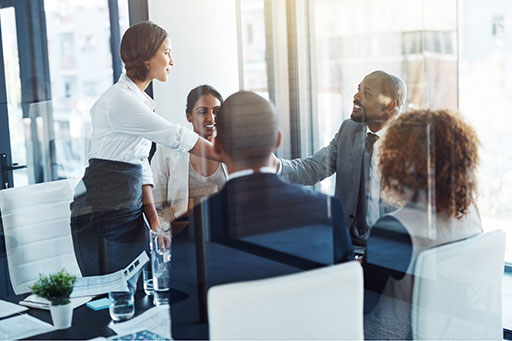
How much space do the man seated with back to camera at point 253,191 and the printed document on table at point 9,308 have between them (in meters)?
0.61

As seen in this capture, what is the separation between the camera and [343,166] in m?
1.95

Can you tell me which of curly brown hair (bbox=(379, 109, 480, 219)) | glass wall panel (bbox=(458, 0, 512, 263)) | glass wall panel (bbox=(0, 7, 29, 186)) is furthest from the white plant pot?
glass wall panel (bbox=(458, 0, 512, 263))

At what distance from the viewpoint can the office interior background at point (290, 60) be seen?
1951 mm

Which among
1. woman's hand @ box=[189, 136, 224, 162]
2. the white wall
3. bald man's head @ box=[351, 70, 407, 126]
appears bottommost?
woman's hand @ box=[189, 136, 224, 162]

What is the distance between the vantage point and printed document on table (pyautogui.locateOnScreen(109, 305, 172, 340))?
1.72 meters

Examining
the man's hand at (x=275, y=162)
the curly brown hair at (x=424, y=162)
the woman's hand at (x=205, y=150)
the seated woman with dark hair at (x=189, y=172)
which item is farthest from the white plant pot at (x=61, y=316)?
the curly brown hair at (x=424, y=162)

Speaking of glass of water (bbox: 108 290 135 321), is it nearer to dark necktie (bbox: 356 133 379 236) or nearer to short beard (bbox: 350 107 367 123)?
dark necktie (bbox: 356 133 379 236)

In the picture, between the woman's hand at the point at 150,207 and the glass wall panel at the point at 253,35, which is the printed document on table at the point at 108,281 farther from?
the glass wall panel at the point at 253,35

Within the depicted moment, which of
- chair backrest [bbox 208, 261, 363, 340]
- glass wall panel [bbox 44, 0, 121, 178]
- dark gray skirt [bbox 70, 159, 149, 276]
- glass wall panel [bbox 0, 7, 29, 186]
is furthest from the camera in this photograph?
glass wall panel [bbox 0, 7, 29, 186]

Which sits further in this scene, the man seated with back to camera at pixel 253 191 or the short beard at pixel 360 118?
the short beard at pixel 360 118

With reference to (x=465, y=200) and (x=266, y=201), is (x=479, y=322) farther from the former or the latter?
(x=266, y=201)

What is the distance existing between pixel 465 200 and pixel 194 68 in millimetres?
863

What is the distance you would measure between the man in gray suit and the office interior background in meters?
0.03

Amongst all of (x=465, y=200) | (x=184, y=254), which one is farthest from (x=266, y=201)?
(x=465, y=200)
